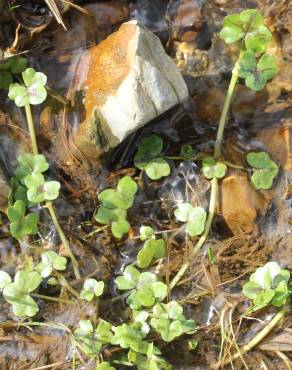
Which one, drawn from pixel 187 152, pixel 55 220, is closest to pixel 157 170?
pixel 187 152

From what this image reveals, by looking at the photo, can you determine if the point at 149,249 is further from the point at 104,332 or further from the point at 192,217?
the point at 104,332

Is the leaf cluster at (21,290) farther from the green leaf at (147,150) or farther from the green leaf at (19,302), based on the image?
the green leaf at (147,150)

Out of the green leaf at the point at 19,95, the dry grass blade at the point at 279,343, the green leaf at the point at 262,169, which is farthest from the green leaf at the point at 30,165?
the dry grass blade at the point at 279,343

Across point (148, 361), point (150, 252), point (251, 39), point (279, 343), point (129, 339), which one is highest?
point (251, 39)

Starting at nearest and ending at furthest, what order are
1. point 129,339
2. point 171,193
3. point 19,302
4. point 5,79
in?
point 129,339 < point 19,302 < point 5,79 < point 171,193

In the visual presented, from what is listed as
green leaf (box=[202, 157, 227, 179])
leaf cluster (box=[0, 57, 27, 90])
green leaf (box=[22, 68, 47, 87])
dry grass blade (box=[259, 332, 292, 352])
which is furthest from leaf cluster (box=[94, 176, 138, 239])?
dry grass blade (box=[259, 332, 292, 352])

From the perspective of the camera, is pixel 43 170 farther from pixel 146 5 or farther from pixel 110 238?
pixel 146 5
